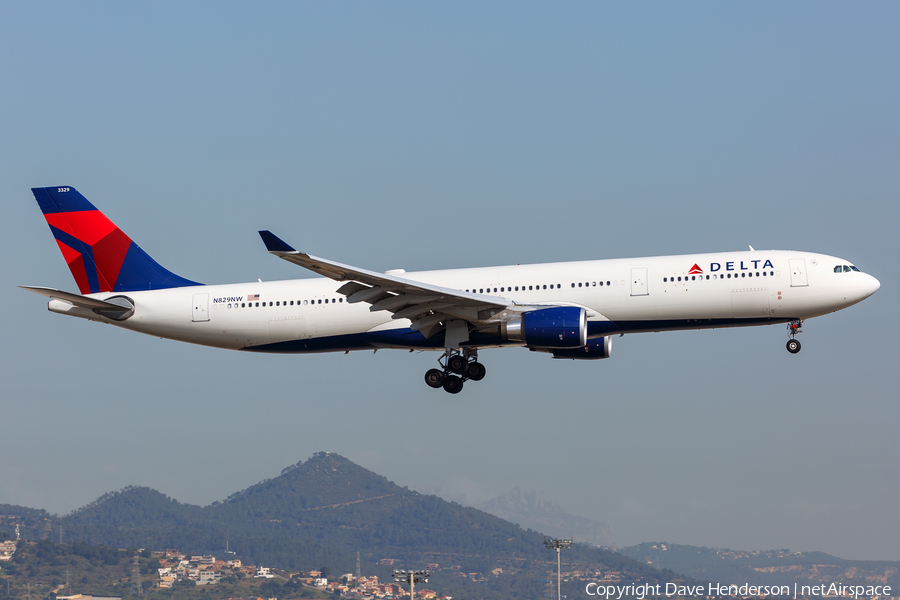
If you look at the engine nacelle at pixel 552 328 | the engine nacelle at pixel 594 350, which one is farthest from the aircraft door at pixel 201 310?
the engine nacelle at pixel 594 350

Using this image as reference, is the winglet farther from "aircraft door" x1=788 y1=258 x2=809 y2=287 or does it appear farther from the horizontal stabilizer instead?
"aircraft door" x1=788 y1=258 x2=809 y2=287

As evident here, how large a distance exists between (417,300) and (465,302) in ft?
A: 6.31

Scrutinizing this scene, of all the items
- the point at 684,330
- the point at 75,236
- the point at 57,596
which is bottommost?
the point at 57,596

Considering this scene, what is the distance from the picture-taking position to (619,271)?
131 feet

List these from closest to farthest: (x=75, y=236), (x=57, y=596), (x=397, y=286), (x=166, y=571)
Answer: (x=397, y=286) < (x=75, y=236) < (x=57, y=596) < (x=166, y=571)

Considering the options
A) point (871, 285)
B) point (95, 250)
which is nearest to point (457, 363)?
point (871, 285)

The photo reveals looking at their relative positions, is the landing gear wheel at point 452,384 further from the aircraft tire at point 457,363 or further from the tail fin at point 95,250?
the tail fin at point 95,250

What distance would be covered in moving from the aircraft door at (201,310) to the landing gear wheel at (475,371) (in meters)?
11.4

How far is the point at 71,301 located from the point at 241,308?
7076mm

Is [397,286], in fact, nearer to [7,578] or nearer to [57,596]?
[57,596]

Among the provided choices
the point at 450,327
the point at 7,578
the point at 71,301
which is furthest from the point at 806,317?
the point at 7,578

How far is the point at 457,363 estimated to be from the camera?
42875 millimetres

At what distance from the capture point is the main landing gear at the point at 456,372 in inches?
1688

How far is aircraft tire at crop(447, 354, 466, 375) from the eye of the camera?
42812 mm
